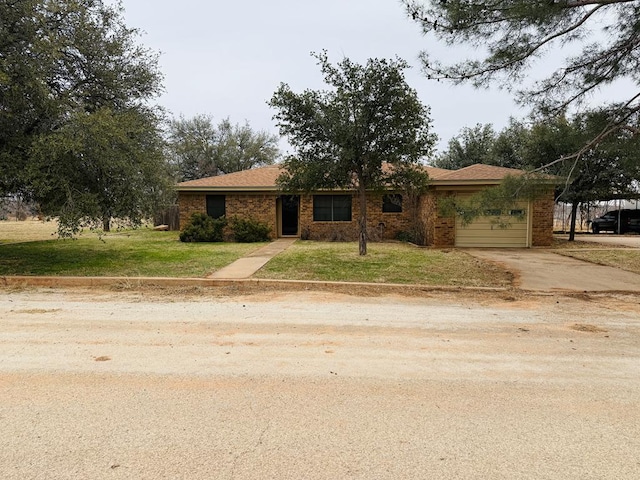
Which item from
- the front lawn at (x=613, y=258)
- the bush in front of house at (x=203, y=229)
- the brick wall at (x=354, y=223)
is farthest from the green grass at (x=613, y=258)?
the bush in front of house at (x=203, y=229)

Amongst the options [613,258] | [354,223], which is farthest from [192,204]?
[613,258]

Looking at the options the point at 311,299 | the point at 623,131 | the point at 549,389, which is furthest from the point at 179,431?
the point at 623,131

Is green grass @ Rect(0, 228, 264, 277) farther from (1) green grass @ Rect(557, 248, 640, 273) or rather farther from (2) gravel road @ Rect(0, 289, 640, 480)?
(1) green grass @ Rect(557, 248, 640, 273)

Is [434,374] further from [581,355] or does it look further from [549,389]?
[581,355]

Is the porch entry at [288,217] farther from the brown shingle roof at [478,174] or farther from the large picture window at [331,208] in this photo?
the brown shingle roof at [478,174]

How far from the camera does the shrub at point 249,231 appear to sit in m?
17.8

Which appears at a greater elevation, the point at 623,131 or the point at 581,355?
the point at 623,131

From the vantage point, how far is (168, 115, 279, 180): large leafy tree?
113 ft

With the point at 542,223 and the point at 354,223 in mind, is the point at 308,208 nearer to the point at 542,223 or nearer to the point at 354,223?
the point at 354,223

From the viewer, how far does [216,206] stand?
62.4 feet

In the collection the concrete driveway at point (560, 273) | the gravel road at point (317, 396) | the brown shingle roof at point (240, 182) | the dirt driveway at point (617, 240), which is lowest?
the gravel road at point (317, 396)

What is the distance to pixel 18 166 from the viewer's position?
8.63 metres

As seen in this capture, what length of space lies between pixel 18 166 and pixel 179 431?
8.25 meters

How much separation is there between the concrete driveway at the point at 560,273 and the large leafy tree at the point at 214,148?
84.6ft
